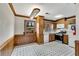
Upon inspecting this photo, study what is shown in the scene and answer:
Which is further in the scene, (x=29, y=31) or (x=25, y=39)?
(x=29, y=31)

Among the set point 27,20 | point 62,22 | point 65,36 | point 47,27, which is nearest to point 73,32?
point 65,36

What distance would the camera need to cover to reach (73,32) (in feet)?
16.6

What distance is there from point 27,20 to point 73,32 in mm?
3291

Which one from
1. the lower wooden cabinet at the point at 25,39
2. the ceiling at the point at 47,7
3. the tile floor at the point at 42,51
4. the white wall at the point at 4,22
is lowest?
the tile floor at the point at 42,51

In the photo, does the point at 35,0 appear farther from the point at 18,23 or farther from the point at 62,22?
the point at 62,22

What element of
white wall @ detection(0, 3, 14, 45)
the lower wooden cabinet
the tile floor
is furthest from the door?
white wall @ detection(0, 3, 14, 45)

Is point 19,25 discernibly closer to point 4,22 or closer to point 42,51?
point 42,51

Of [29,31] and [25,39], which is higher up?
[29,31]

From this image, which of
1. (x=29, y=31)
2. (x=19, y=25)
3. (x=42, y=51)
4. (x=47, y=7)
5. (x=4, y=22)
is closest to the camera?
(x=4, y=22)

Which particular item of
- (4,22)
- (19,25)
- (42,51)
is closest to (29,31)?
(19,25)

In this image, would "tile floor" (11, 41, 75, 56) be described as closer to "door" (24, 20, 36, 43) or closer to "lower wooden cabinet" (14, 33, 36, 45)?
"lower wooden cabinet" (14, 33, 36, 45)

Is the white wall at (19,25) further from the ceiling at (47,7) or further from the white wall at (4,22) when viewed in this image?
the white wall at (4,22)

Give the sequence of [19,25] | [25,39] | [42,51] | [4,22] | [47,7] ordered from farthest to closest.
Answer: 1. [25,39]
2. [19,25]
3. [42,51]
4. [47,7]
5. [4,22]

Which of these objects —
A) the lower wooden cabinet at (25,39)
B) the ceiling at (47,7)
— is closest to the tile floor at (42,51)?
the lower wooden cabinet at (25,39)
